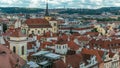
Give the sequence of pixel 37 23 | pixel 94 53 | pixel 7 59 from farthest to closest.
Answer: pixel 37 23, pixel 94 53, pixel 7 59

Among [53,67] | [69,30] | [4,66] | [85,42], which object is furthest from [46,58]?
[69,30]

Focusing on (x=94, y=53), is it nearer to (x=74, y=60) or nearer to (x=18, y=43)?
(x=74, y=60)

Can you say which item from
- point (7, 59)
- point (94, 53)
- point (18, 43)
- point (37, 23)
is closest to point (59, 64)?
point (18, 43)

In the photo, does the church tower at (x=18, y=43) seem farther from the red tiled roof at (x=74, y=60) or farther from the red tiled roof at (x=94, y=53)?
the red tiled roof at (x=94, y=53)

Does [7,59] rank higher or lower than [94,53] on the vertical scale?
higher

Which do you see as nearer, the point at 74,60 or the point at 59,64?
the point at 59,64

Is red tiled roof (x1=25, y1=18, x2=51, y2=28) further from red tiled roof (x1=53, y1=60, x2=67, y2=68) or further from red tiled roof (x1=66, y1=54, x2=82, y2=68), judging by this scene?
red tiled roof (x1=53, y1=60, x2=67, y2=68)

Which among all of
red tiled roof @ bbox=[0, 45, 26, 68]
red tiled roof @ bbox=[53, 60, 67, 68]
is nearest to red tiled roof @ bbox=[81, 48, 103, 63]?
red tiled roof @ bbox=[53, 60, 67, 68]

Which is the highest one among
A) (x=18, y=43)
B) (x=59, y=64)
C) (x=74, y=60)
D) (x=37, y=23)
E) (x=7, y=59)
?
(x=7, y=59)

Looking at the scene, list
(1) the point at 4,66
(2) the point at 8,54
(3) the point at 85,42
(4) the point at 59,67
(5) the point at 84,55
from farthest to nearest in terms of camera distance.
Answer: (3) the point at 85,42, (5) the point at 84,55, (4) the point at 59,67, (2) the point at 8,54, (1) the point at 4,66

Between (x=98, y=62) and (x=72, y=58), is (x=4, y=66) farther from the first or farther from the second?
(x=98, y=62)

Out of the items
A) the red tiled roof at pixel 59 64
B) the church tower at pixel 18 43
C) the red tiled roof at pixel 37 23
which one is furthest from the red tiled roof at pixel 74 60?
the red tiled roof at pixel 37 23
